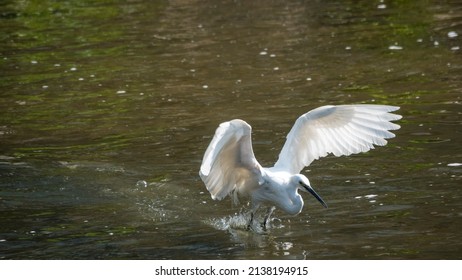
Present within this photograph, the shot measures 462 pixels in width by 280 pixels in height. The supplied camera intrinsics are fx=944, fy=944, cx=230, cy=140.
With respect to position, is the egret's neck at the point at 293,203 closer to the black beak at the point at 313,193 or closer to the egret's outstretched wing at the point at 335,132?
the black beak at the point at 313,193

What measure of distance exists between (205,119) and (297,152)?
3.20 meters

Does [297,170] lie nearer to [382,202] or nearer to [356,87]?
[382,202]

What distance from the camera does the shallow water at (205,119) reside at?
8.12 meters

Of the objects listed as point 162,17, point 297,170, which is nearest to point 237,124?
point 297,170

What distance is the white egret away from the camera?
812 centimetres

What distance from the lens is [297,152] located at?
28.3 feet

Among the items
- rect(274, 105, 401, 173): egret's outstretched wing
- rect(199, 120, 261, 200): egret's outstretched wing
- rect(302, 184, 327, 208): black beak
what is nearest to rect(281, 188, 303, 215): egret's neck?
rect(302, 184, 327, 208): black beak

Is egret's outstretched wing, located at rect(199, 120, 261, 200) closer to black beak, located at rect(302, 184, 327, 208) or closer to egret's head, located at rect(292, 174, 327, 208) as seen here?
egret's head, located at rect(292, 174, 327, 208)

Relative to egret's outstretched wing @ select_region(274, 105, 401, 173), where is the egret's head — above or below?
below

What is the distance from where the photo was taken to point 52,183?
31.5ft

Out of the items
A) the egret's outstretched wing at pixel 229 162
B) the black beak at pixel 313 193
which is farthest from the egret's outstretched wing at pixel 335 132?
the black beak at pixel 313 193

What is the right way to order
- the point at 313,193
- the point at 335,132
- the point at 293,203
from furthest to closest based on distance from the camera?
the point at 335,132
the point at 293,203
the point at 313,193

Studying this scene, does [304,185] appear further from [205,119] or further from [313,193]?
[205,119]

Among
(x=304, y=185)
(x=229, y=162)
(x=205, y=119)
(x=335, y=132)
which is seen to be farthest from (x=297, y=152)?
(x=205, y=119)
